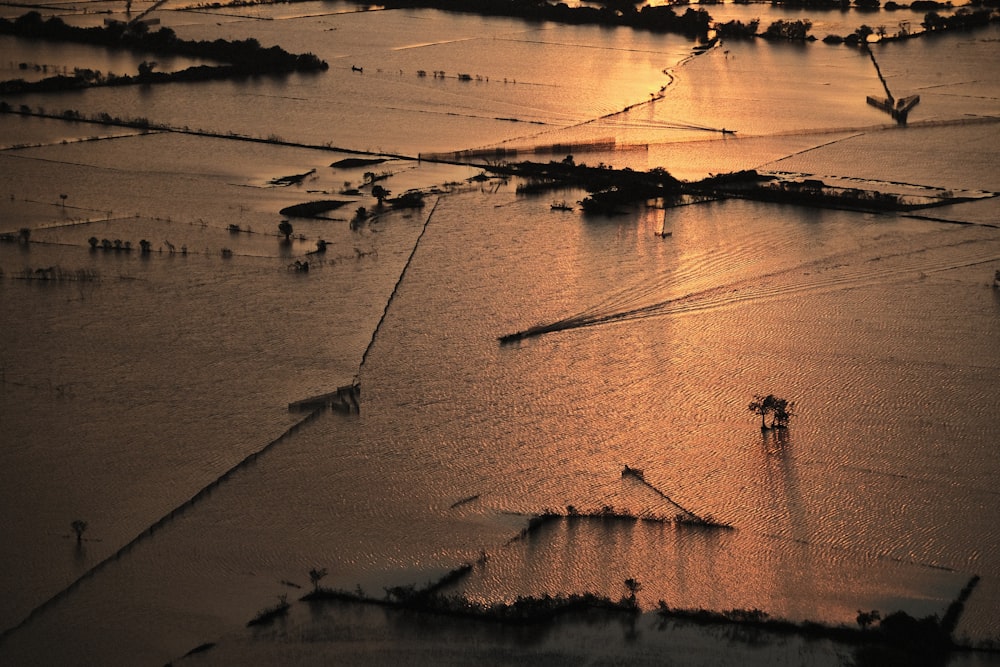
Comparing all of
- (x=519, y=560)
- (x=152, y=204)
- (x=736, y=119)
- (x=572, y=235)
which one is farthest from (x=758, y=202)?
(x=519, y=560)

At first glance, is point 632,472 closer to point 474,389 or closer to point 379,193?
point 474,389

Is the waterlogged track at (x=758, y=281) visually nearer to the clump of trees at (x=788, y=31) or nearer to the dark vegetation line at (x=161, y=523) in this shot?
the dark vegetation line at (x=161, y=523)

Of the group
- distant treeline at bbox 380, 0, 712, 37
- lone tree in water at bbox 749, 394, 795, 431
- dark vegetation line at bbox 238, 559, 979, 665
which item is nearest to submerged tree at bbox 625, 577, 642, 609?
dark vegetation line at bbox 238, 559, 979, 665

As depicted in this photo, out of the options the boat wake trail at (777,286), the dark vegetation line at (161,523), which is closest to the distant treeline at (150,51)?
the boat wake trail at (777,286)

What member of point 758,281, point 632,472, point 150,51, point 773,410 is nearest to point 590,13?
point 150,51

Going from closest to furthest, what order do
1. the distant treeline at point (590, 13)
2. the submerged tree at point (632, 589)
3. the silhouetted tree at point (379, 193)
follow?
the submerged tree at point (632, 589), the silhouetted tree at point (379, 193), the distant treeline at point (590, 13)

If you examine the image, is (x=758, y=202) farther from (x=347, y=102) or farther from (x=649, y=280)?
(x=347, y=102)
